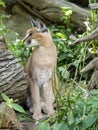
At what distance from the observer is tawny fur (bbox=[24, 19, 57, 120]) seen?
441cm

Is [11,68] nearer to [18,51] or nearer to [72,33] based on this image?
[18,51]

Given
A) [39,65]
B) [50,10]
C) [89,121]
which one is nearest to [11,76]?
[39,65]

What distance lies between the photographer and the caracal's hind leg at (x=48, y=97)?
14.7ft

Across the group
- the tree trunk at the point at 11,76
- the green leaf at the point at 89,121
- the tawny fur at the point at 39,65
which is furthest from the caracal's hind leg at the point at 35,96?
the green leaf at the point at 89,121

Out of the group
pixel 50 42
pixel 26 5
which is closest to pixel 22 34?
pixel 26 5

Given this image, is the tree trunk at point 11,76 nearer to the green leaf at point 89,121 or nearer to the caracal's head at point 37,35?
the caracal's head at point 37,35

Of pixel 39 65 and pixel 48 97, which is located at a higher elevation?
pixel 39 65

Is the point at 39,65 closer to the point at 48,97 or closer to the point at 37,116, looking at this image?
the point at 48,97

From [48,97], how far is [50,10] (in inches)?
139

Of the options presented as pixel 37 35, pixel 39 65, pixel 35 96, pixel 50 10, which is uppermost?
pixel 37 35

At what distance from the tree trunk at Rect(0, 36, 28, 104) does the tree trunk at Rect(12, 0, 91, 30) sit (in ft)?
10.6

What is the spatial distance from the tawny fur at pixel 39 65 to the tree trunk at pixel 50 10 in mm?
2842

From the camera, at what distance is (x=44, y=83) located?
14.7 ft

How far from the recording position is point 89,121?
3465mm
